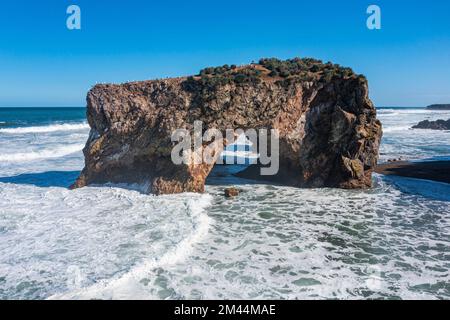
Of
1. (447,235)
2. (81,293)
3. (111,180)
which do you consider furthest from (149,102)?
(447,235)

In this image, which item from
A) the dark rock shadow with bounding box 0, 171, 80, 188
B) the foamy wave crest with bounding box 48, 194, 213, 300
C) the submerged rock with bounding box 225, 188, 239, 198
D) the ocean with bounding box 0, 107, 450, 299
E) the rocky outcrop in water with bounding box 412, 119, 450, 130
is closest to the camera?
the foamy wave crest with bounding box 48, 194, 213, 300

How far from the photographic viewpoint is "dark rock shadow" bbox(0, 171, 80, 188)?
62.8 ft

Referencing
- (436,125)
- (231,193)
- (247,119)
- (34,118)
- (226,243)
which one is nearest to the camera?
(226,243)

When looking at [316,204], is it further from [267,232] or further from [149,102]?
[149,102]

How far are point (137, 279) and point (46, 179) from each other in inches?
554

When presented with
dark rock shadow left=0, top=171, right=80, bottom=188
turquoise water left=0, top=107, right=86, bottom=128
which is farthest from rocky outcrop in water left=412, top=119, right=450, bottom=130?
turquoise water left=0, top=107, right=86, bottom=128

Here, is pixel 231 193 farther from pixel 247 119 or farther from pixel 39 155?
pixel 39 155

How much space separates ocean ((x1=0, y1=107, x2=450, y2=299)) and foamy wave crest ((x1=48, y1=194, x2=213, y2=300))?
0.03 meters

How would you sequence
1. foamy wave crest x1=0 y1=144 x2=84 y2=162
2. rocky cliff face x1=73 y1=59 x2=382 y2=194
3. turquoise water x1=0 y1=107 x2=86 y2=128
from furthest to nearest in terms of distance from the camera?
turquoise water x1=0 y1=107 x2=86 y2=128, foamy wave crest x1=0 y1=144 x2=84 y2=162, rocky cliff face x1=73 y1=59 x2=382 y2=194

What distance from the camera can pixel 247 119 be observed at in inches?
706

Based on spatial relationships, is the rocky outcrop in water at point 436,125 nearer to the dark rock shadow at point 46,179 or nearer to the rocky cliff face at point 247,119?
the rocky cliff face at point 247,119

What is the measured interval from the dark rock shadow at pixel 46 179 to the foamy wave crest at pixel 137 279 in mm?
10164

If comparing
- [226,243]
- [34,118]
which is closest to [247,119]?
[226,243]

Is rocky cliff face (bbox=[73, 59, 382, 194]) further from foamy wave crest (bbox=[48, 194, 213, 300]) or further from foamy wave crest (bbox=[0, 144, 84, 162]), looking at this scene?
foamy wave crest (bbox=[0, 144, 84, 162])
